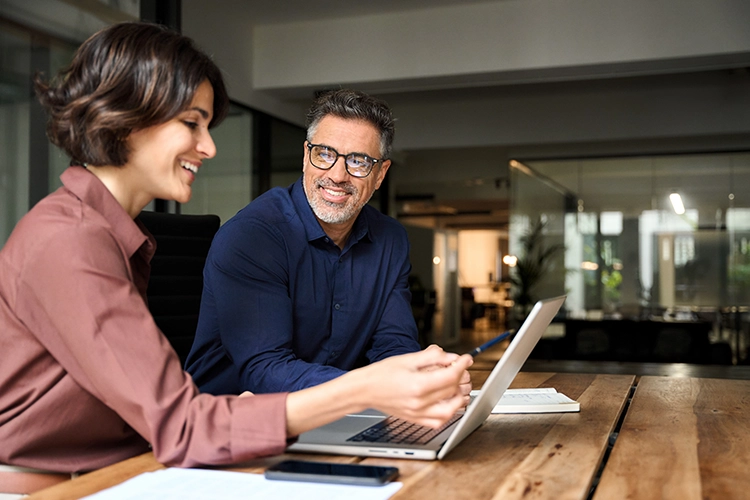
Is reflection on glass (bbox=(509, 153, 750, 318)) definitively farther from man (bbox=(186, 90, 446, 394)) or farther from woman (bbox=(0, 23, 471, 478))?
woman (bbox=(0, 23, 471, 478))

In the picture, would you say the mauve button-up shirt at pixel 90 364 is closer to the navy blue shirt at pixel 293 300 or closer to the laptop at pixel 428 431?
the laptop at pixel 428 431

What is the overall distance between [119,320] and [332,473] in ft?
1.09

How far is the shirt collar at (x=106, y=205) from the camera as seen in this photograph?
1121 mm

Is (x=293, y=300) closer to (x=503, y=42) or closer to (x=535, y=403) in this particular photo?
(x=535, y=403)

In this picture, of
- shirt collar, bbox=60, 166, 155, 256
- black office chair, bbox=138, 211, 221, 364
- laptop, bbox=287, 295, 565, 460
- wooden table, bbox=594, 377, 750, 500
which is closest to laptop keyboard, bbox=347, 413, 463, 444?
laptop, bbox=287, 295, 565, 460

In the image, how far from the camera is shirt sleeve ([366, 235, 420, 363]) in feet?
6.66

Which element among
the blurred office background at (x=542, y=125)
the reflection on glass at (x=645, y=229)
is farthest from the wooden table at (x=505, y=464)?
the reflection on glass at (x=645, y=229)

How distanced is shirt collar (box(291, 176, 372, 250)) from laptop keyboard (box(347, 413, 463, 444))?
72 centimetres

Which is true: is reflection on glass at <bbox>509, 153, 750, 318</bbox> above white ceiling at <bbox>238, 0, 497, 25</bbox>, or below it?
below

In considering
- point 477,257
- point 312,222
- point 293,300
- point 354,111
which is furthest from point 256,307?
point 477,257

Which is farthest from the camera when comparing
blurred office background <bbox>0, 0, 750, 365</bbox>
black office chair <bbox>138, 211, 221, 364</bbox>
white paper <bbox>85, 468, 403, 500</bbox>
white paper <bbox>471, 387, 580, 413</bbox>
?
blurred office background <bbox>0, 0, 750, 365</bbox>

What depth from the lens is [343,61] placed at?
5781 mm

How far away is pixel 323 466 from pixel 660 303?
783cm

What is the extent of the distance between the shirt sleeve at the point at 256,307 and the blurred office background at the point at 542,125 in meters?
1.99
